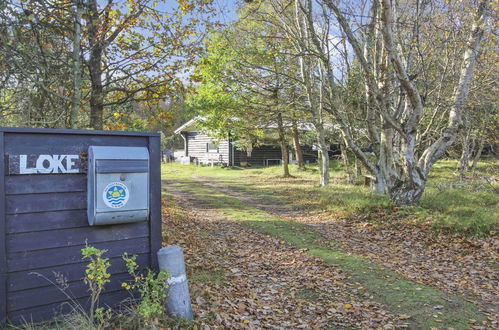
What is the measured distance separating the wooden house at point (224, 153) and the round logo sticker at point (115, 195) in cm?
2683

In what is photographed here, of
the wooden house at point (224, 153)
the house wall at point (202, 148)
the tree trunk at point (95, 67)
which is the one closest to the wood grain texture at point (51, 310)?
the tree trunk at point (95, 67)

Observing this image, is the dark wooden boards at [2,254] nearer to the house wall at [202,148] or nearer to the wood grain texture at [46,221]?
the wood grain texture at [46,221]

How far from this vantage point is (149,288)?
355cm

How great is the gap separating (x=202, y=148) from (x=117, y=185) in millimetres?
32330

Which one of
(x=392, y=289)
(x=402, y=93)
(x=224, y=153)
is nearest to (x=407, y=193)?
(x=402, y=93)

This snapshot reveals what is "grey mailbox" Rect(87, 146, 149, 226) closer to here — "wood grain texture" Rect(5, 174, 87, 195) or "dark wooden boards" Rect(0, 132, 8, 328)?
"wood grain texture" Rect(5, 174, 87, 195)

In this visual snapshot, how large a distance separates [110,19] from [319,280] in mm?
7232

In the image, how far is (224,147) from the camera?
107 feet

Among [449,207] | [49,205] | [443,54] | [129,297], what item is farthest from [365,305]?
[443,54]

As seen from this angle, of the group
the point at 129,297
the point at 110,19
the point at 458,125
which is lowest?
the point at 129,297

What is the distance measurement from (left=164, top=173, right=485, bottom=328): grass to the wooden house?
862 inches

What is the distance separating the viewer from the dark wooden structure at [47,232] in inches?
119

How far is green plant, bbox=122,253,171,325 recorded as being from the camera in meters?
3.23

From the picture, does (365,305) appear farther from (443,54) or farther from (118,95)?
(443,54)
